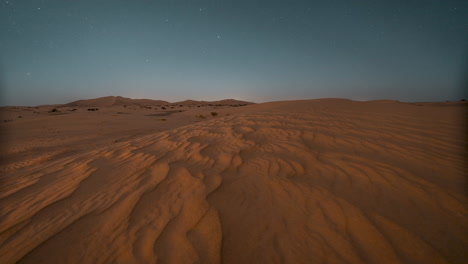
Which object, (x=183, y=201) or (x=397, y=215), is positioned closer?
(x=397, y=215)

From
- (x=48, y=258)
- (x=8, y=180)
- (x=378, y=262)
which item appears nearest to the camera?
(x=378, y=262)

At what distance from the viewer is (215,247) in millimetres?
1168

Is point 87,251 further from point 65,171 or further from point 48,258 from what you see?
point 65,171

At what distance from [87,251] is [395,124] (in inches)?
180

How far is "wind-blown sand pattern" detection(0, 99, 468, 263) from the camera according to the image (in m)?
1.14

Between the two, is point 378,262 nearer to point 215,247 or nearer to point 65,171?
point 215,247

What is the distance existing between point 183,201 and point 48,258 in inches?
33.9

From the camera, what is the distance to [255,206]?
1503 mm

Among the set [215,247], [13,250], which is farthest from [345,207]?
[13,250]

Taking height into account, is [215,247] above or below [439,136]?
below

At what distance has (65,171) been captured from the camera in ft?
8.91

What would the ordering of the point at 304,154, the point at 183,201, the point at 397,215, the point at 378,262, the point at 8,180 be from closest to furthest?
1. the point at 378,262
2. the point at 397,215
3. the point at 183,201
4. the point at 304,154
5. the point at 8,180

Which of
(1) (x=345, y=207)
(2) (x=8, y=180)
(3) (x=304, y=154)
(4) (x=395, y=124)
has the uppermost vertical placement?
(4) (x=395, y=124)

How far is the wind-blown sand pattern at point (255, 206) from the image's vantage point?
1142 mm
